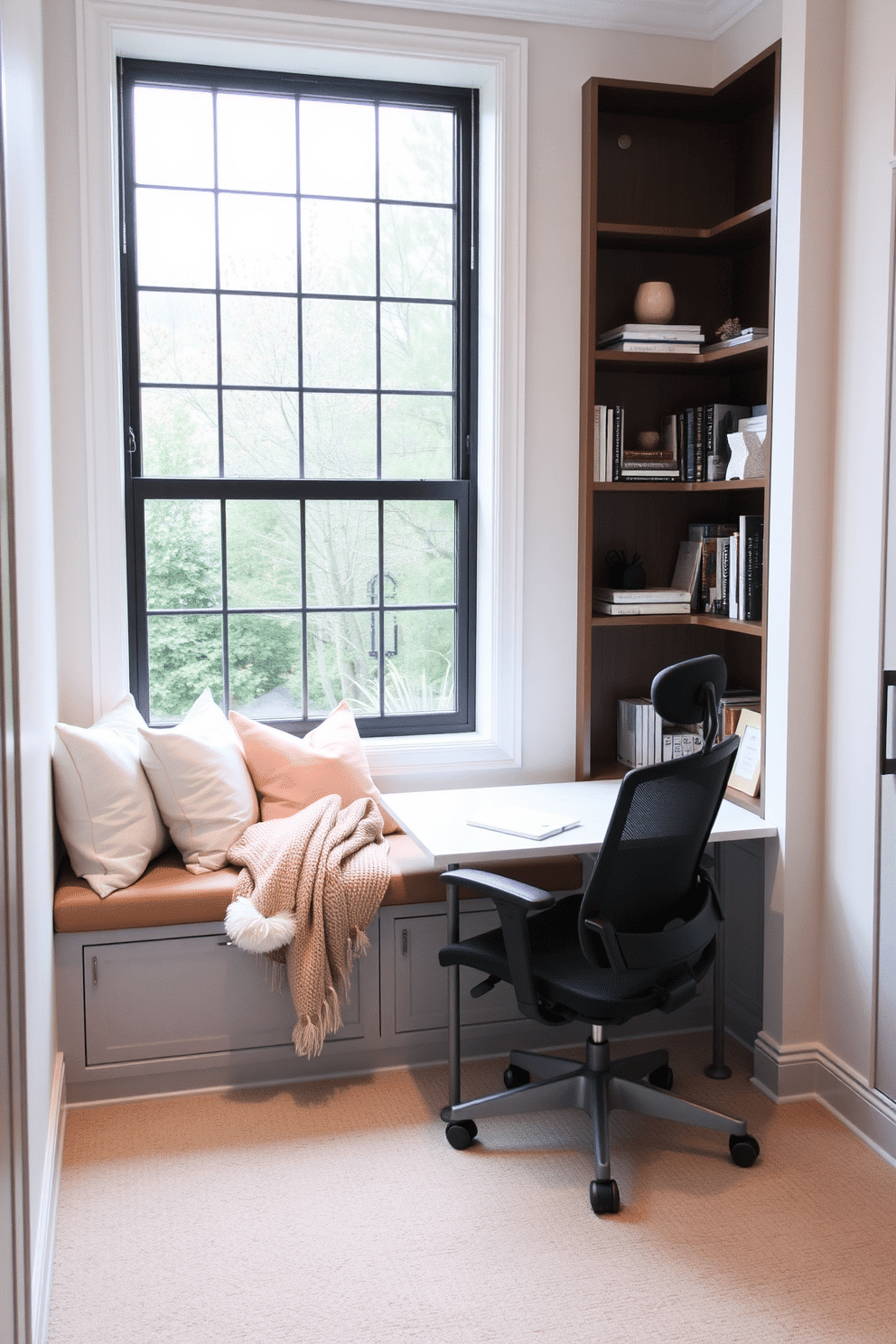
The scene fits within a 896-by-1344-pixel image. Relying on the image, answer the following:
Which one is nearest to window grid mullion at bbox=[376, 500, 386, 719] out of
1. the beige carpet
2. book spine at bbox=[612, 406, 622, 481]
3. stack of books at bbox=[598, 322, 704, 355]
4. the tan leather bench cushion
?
the tan leather bench cushion

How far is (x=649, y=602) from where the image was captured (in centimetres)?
350

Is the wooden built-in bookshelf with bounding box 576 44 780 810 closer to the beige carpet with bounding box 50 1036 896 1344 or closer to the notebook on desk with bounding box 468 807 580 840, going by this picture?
the notebook on desk with bounding box 468 807 580 840

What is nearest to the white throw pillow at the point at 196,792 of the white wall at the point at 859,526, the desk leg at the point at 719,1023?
the desk leg at the point at 719,1023

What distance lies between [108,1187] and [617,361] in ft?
8.49

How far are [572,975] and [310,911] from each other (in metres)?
0.73

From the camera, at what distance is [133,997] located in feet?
9.58

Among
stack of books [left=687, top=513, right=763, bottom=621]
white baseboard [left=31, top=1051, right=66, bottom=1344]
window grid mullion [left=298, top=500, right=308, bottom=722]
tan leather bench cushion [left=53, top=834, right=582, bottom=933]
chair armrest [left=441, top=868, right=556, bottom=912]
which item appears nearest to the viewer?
white baseboard [left=31, top=1051, right=66, bottom=1344]

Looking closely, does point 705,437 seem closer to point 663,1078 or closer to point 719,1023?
point 719,1023

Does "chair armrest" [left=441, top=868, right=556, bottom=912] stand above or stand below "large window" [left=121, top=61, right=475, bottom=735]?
below

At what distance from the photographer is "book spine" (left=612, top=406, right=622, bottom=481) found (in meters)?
3.47

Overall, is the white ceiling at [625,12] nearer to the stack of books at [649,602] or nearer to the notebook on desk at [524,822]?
the stack of books at [649,602]

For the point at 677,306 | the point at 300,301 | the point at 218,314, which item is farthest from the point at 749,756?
the point at 218,314

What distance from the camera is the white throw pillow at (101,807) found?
9.49ft

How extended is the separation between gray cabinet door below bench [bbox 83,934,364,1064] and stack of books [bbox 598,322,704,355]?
203cm
